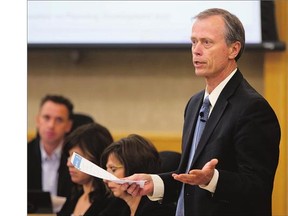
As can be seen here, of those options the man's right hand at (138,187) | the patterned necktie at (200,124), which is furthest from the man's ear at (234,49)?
the man's right hand at (138,187)

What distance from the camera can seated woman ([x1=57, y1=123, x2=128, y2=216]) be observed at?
189cm

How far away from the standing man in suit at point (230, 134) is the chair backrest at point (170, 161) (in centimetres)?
16

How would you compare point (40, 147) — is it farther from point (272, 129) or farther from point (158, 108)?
point (272, 129)

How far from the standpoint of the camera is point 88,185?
1.96 metres

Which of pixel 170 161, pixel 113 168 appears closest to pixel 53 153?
pixel 113 168

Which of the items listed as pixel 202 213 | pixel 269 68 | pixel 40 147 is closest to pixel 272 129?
pixel 202 213

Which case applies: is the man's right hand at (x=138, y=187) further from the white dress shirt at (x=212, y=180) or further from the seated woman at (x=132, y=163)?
the seated woman at (x=132, y=163)

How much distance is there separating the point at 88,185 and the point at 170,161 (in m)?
0.48

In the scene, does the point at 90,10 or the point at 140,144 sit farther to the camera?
the point at 90,10

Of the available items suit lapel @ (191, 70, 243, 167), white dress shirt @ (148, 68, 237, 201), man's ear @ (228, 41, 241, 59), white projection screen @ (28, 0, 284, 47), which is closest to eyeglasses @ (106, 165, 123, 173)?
white dress shirt @ (148, 68, 237, 201)

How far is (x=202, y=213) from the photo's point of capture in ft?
4.38

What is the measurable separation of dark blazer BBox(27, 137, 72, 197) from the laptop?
6 centimetres

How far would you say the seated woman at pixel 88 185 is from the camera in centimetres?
189

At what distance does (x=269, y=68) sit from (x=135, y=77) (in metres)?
0.83
